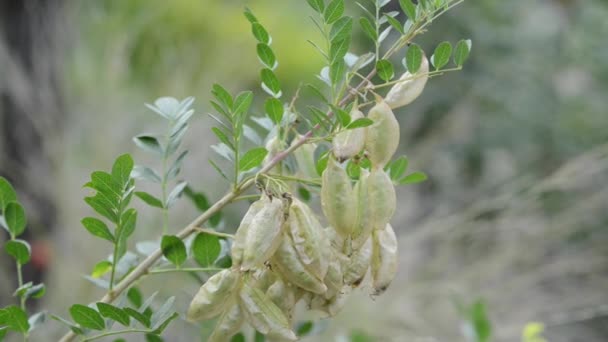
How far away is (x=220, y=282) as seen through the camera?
16.3 inches

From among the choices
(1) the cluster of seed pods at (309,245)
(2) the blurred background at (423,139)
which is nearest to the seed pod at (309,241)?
(1) the cluster of seed pods at (309,245)

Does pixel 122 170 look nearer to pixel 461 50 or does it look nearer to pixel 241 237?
pixel 241 237

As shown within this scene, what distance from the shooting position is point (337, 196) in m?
0.42

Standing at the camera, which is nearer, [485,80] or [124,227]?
[124,227]

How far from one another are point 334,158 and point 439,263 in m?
1.86

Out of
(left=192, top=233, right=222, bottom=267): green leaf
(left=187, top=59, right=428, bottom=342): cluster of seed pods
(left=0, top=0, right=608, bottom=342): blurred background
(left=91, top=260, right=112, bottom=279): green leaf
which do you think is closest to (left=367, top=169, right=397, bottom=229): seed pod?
(left=187, top=59, right=428, bottom=342): cluster of seed pods

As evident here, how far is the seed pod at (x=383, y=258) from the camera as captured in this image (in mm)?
444

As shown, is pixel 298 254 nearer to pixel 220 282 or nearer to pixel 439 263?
pixel 220 282

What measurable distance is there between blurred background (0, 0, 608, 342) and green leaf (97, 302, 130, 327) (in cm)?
126

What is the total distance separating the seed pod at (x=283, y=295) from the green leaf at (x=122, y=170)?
10cm

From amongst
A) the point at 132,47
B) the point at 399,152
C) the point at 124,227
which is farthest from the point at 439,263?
the point at 124,227

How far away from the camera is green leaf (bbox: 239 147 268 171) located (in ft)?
1.48

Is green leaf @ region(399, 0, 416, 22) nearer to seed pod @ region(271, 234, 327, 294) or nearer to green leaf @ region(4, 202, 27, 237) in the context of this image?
seed pod @ region(271, 234, 327, 294)

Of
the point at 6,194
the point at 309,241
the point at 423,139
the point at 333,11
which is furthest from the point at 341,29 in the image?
the point at 423,139
